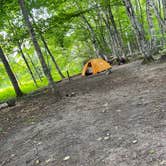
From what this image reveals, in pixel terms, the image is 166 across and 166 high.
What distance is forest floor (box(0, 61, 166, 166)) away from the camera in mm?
4420

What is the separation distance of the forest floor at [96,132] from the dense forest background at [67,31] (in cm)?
311

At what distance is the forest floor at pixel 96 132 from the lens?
174 inches

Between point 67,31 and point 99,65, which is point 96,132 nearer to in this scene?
point 99,65

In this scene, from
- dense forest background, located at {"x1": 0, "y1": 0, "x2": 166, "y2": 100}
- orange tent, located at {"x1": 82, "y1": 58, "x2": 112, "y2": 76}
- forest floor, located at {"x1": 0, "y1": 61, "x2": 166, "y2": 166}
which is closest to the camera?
forest floor, located at {"x1": 0, "y1": 61, "x2": 166, "y2": 166}

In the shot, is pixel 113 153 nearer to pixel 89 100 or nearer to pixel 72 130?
pixel 72 130

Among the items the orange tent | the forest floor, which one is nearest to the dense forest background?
the orange tent

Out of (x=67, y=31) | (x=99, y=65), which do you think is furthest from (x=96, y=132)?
(x=67, y=31)

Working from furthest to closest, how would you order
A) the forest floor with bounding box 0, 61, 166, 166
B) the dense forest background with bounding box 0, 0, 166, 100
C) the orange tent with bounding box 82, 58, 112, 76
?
the orange tent with bounding box 82, 58, 112, 76, the dense forest background with bounding box 0, 0, 166, 100, the forest floor with bounding box 0, 61, 166, 166

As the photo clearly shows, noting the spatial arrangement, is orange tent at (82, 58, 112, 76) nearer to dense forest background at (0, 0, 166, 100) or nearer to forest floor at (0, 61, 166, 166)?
dense forest background at (0, 0, 166, 100)

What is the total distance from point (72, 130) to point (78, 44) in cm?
2923

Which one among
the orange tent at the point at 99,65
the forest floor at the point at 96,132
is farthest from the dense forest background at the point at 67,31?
the forest floor at the point at 96,132

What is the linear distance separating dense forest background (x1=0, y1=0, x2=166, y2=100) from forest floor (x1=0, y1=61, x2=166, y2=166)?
10.2ft

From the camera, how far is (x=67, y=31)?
25.9 m

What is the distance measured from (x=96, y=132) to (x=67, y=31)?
2119cm
